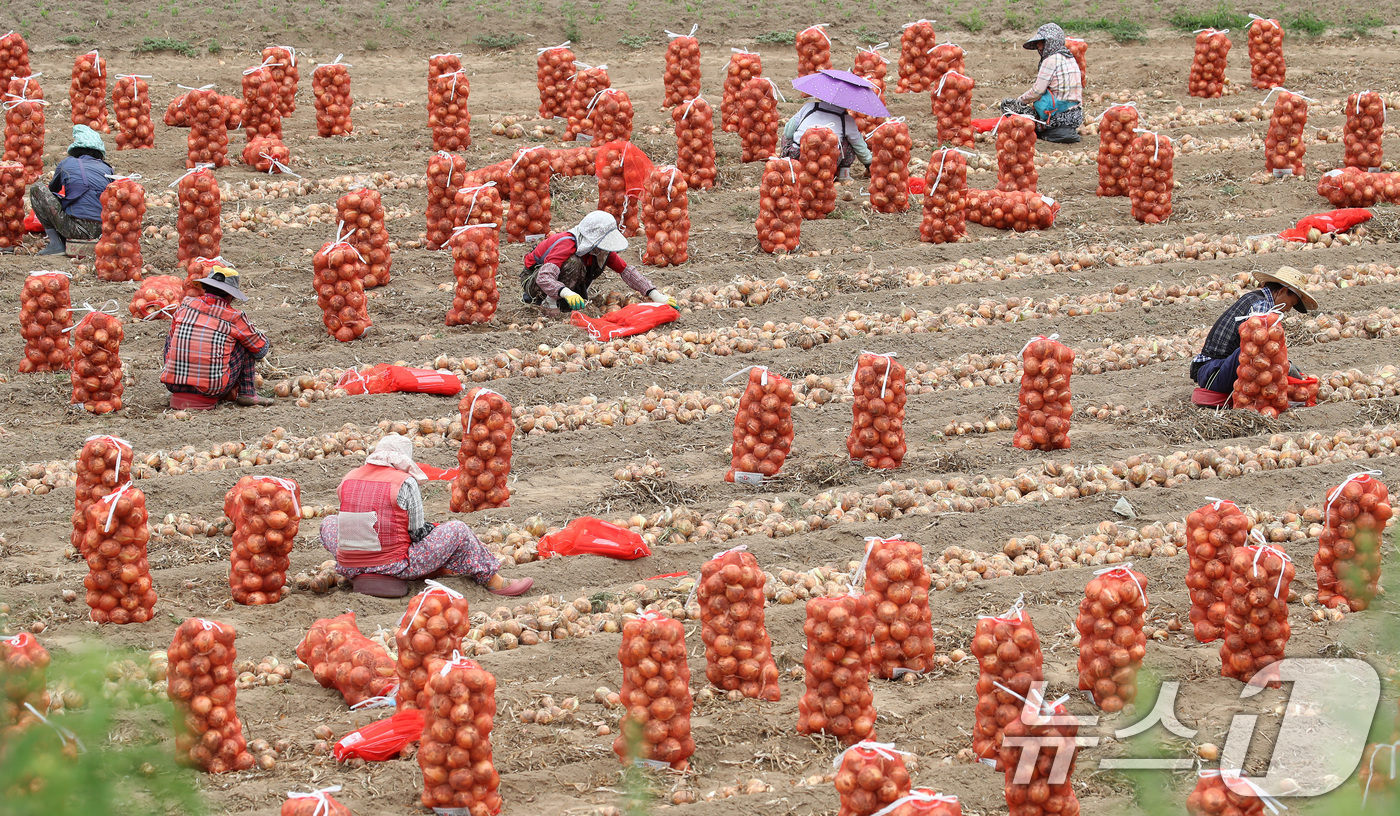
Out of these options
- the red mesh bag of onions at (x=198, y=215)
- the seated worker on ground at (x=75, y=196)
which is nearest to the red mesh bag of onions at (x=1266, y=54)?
the red mesh bag of onions at (x=198, y=215)

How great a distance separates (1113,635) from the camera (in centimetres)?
563

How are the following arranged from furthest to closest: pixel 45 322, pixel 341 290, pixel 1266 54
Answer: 1. pixel 1266 54
2. pixel 341 290
3. pixel 45 322

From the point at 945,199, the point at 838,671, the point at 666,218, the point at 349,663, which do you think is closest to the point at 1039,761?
the point at 838,671

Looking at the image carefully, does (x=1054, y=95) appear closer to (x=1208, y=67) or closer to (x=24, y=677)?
(x=1208, y=67)

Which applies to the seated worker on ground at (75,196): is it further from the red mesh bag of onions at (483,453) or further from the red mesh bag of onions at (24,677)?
the red mesh bag of onions at (24,677)

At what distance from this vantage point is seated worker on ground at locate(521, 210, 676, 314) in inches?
383

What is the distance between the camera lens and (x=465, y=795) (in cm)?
494

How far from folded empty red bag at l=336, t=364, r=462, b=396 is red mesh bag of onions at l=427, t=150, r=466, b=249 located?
235 cm

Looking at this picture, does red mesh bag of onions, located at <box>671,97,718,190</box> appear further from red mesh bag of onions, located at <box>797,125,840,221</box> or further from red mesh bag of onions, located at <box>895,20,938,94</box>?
red mesh bag of onions, located at <box>895,20,938,94</box>

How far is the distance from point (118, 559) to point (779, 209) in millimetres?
5911

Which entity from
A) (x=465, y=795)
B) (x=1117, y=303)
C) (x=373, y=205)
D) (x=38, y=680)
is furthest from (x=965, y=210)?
(x=38, y=680)

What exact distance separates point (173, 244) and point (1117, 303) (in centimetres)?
703

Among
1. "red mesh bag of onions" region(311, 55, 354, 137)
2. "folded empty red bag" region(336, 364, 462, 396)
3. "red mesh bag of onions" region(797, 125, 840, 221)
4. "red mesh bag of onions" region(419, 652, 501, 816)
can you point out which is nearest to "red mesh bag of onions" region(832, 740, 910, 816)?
"red mesh bag of onions" region(419, 652, 501, 816)

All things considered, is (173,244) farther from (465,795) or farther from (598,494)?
(465,795)
